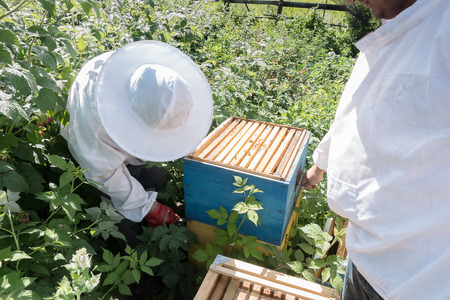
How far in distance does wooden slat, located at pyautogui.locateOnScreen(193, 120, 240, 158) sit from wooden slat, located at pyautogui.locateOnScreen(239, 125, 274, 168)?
0.78ft

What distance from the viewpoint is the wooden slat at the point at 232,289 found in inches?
65.6

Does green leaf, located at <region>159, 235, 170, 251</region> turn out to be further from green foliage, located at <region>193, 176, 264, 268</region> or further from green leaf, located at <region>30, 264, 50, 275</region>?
green leaf, located at <region>30, 264, 50, 275</region>

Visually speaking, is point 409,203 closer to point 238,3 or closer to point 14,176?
point 14,176

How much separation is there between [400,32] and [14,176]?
1814 millimetres

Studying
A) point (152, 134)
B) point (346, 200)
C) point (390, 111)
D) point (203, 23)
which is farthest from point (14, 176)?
point (203, 23)

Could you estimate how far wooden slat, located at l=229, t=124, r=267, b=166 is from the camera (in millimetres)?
2026

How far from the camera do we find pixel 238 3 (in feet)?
42.5

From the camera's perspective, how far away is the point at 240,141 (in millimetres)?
2283

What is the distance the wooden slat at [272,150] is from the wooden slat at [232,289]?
0.65 m

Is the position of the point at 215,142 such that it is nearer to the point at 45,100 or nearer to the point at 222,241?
the point at 222,241

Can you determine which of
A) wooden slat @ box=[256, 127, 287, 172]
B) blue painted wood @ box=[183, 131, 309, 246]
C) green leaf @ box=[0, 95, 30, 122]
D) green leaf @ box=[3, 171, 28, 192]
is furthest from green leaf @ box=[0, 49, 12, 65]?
wooden slat @ box=[256, 127, 287, 172]

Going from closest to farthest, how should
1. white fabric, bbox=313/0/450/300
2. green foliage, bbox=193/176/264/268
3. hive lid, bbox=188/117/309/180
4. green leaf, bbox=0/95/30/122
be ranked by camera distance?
white fabric, bbox=313/0/450/300 → green leaf, bbox=0/95/30/122 → green foliage, bbox=193/176/264/268 → hive lid, bbox=188/117/309/180

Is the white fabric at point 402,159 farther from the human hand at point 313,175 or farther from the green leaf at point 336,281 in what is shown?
the human hand at point 313,175

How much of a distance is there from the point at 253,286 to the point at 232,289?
4.8 inches
